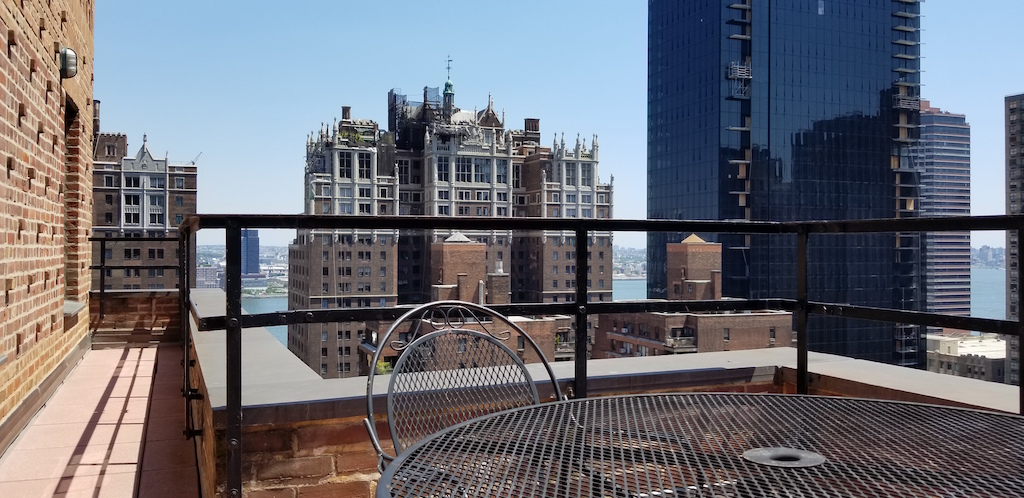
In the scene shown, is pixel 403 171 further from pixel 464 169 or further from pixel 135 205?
pixel 135 205

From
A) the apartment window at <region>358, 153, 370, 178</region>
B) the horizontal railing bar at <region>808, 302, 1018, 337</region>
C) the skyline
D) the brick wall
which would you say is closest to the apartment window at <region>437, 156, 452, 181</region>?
the apartment window at <region>358, 153, 370, 178</region>

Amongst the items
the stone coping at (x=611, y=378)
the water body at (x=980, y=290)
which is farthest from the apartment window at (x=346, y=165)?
the stone coping at (x=611, y=378)

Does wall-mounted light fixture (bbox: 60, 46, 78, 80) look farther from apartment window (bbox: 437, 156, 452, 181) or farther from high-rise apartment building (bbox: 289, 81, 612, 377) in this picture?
apartment window (bbox: 437, 156, 452, 181)

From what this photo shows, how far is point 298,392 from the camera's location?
1.87 metres

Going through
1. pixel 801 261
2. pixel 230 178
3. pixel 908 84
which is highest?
pixel 908 84

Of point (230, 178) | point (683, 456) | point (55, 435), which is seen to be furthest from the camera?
point (230, 178)

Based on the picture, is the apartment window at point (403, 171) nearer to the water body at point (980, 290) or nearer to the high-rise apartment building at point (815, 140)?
the high-rise apartment building at point (815, 140)

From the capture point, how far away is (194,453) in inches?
99.8

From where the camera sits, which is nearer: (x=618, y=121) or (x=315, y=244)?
(x=315, y=244)

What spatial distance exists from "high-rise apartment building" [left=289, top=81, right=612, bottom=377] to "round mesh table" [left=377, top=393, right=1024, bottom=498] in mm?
56180

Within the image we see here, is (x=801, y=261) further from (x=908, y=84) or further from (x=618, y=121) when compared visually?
(x=618, y=121)

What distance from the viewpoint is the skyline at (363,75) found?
74.6m

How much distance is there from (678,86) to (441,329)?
2697 inches

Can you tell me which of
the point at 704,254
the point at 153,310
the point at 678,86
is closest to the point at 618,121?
the point at 678,86
